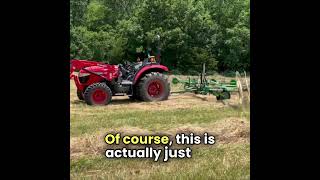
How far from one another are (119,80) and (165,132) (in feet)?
15.4

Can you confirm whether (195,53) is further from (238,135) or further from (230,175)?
Result: (230,175)

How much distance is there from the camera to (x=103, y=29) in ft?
89.5

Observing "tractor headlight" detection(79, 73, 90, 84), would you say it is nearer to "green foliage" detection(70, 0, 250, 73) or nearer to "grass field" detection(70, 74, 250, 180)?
"grass field" detection(70, 74, 250, 180)

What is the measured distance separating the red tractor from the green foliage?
8012 mm

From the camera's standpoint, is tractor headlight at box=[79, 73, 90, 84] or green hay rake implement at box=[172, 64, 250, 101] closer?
tractor headlight at box=[79, 73, 90, 84]

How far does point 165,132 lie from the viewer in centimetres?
723

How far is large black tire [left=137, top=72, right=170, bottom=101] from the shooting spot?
11.6 meters

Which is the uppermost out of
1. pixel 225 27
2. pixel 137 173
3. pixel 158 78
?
pixel 225 27

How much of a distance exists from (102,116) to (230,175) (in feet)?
15.3

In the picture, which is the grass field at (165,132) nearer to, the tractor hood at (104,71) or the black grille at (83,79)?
the black grille at (83,79)

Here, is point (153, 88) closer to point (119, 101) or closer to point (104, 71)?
point (119, 101)

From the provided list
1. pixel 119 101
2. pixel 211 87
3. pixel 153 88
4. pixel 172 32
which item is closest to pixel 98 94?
pixel 119 101

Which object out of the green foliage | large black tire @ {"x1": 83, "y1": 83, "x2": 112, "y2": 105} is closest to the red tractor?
large black tire @ {"x1": 83, "y1": 83, "x2": 112, "y2": 105}
